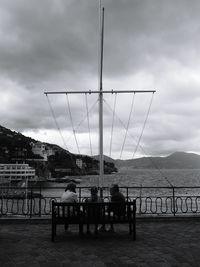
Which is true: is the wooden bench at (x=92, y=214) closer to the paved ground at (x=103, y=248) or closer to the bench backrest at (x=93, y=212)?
the bench backrest at (x=93, y=212)

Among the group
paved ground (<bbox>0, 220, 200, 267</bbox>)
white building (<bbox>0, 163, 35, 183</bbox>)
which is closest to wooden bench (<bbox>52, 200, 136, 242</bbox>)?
paved ground (<bbox>0, 220, 200, 267</bbox>)

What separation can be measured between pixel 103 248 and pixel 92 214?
105cm

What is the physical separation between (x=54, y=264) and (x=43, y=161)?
18315 centimetres

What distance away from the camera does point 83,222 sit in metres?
7.19

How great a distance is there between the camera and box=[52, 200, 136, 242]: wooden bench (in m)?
7.08

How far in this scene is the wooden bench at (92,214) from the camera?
279 inches

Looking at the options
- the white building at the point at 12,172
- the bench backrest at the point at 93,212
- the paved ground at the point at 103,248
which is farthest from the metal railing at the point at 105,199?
the white building at the point at 12,172

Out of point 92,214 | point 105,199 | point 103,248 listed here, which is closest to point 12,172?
point 105,199

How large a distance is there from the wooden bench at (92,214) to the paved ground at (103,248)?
0.39 m

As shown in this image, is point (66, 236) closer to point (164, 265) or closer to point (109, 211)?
point (109, 211)

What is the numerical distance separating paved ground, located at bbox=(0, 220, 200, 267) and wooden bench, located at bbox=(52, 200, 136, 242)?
1.27 ft

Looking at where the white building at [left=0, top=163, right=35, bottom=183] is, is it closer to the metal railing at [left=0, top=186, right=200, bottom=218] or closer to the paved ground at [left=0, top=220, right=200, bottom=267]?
the metal railing at [left=0, top=186, right=200, bottom=218]

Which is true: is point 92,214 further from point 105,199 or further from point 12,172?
point 12,172

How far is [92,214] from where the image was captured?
7.23 m
